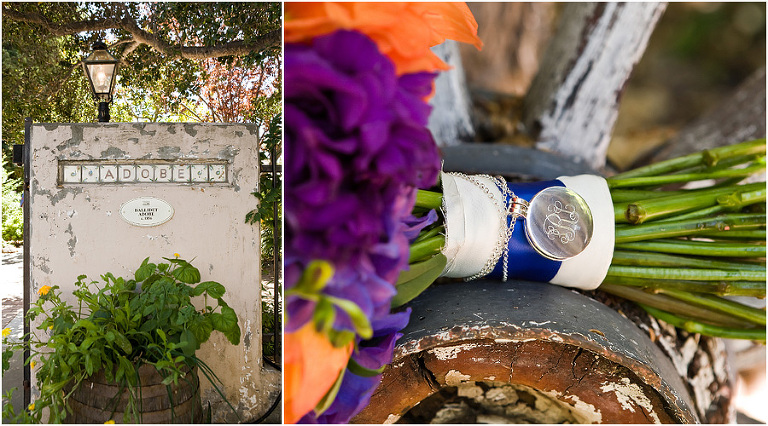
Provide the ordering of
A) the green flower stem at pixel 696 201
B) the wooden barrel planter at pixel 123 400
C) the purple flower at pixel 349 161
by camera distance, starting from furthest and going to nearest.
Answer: the green flower stem at pixel 696 201, the wooden barrel planter at pixel 123 400, the purple flower at pixel 349 161

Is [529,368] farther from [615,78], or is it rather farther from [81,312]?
[615,78]

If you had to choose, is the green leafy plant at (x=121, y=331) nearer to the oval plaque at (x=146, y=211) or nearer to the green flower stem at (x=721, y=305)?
the oval plaque at (x=146, y=211)

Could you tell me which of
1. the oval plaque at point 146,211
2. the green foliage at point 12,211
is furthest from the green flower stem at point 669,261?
the green foliage at point 12,211

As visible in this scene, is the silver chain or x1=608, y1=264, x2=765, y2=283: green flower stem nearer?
the silver chain

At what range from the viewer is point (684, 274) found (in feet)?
1.88

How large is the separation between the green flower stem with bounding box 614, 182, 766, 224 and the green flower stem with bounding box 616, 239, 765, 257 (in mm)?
32

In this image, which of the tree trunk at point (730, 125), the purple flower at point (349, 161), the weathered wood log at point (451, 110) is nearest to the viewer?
the purple flower at point (349, 161)

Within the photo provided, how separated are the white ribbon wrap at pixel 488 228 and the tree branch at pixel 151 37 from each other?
0.61ft

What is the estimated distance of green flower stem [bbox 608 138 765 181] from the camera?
0.62 m

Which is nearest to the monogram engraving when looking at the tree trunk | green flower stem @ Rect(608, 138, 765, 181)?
green flower stem @ Rect(608, 138, 765, 181)

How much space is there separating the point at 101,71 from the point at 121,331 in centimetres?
21

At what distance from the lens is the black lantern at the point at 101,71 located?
393 mm

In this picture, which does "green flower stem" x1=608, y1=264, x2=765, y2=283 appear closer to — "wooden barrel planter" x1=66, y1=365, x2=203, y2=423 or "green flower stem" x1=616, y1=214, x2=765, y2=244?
"green flower stem" x1=616, y1=214, x2=765, y2=244

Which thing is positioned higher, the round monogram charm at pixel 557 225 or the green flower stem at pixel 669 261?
the round monogram charm at pixel 557 225
